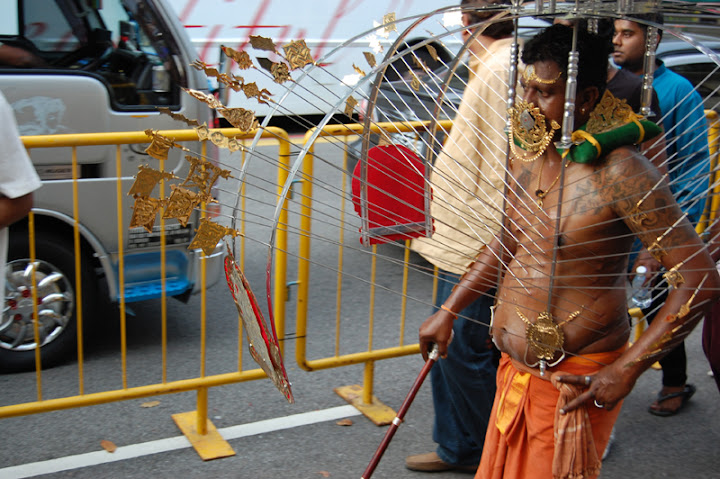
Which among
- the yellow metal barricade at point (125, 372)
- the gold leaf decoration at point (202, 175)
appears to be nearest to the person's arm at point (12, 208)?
the yellow metal barricade at point (125, 372)

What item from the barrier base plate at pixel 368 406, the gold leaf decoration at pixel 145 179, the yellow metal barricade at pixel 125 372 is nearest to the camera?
the gold leaf decoration at pixel 145 179

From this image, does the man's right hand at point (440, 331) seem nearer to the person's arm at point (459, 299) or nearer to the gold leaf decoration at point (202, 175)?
the person's arm at point (459, 299)

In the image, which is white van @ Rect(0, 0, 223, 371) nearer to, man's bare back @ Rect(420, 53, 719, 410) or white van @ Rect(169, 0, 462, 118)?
man's bare back @ Rect(420, 53, 719, 410)

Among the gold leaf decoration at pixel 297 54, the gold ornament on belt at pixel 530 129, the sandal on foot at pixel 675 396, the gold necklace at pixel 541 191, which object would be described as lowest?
the sandal on foot at pixel 675 396

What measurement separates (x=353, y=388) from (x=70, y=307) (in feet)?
5.23

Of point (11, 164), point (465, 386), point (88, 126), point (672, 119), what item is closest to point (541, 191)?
point (465, 386)

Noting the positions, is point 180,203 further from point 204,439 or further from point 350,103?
point 204,439

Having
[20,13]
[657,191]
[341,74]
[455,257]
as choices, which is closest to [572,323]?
[657,191]

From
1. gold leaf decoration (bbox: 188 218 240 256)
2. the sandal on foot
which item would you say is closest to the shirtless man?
gold leaf decoration (bbox: 188 218 240 256)

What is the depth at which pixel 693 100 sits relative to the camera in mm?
3691

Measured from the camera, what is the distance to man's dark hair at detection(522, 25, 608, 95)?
81.4 inches

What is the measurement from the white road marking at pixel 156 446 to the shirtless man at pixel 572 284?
5.01ft

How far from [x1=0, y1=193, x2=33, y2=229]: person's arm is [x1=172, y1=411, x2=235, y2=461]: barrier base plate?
1.42 m

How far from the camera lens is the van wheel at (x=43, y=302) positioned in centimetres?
405
